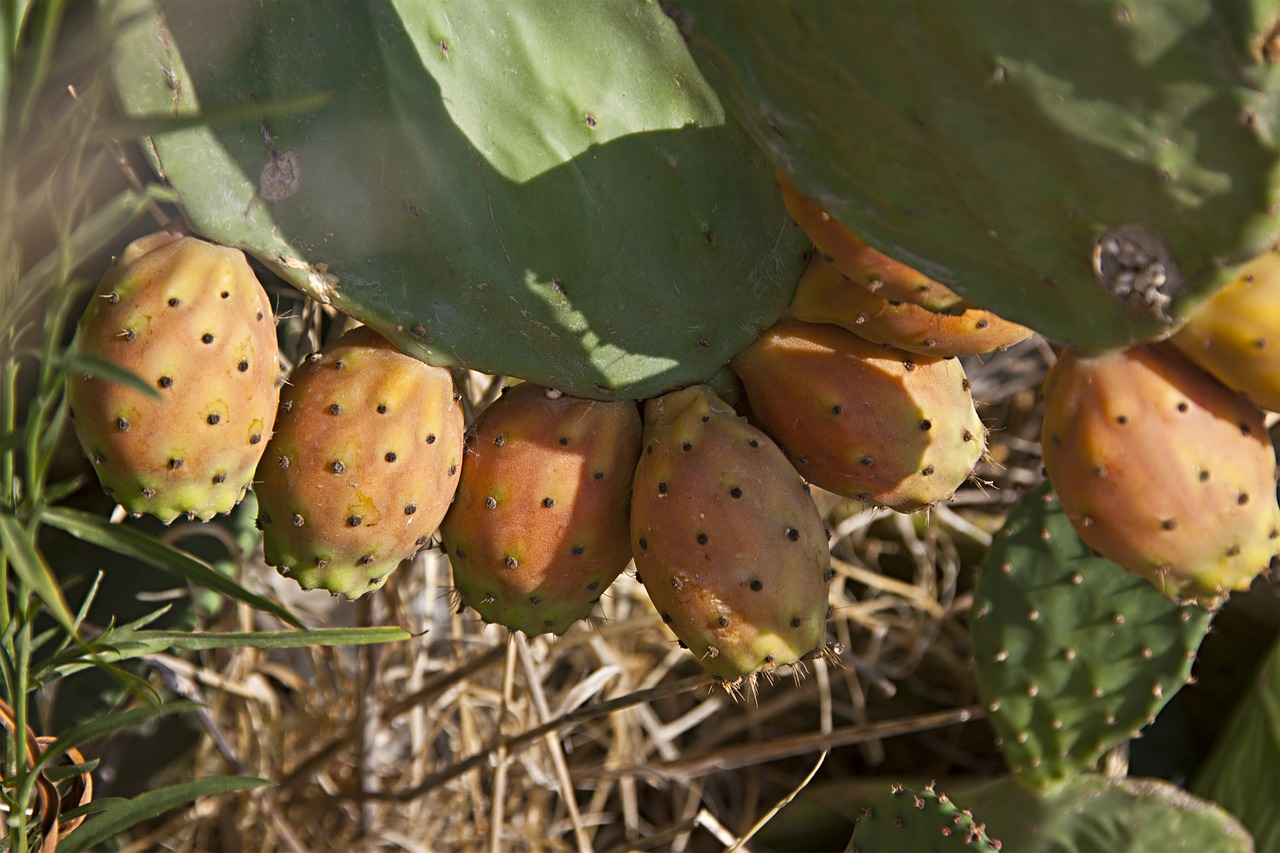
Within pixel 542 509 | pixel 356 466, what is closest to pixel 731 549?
pixel 542 509

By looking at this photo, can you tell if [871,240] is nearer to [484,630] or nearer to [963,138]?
[963,138]

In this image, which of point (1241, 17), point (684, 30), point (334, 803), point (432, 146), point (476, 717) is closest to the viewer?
point (1241, 17)

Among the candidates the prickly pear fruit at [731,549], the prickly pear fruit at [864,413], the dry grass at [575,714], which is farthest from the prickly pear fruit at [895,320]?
the dry grass at [575,714]

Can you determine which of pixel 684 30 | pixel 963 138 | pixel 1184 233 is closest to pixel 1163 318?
pixel 1184 233

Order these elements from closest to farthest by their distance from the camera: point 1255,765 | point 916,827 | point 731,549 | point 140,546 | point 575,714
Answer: point 140,546
point 731,549
point 916,827
point 575,714
point 1255,765

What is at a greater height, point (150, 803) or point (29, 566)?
point (29, 566)

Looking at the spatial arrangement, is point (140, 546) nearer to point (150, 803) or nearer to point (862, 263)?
point (150, 803)
